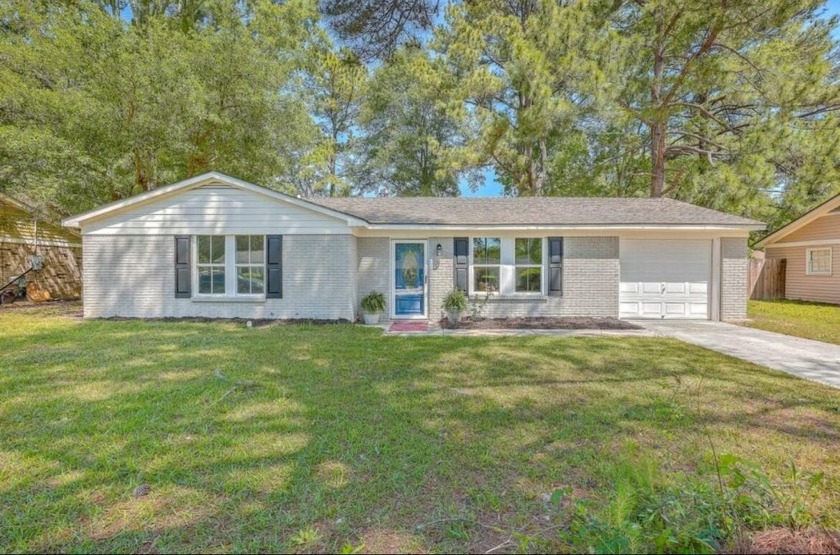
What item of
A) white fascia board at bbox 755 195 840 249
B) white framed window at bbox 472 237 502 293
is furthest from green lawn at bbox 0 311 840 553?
white fascia board at bbox 755 195 840 249

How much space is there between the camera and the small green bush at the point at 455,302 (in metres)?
9.50

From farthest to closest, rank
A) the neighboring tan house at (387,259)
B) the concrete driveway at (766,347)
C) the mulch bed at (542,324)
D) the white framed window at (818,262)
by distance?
the white framed window at (818,262), the neighboring tan house at (387,259), the mulch bed at (542,324), the concrete driveway at (766,347)

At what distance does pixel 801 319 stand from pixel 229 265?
1478 cm

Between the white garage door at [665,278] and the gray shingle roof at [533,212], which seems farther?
the white garage door at [665,278]

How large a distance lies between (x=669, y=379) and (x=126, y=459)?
5.93m

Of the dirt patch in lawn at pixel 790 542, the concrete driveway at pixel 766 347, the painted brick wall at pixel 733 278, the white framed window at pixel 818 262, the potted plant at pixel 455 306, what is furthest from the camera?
the white framed window at pixel 818 262

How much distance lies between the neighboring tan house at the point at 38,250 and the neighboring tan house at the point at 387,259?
7073 mm

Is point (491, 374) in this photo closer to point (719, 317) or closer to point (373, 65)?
point (373, 65)

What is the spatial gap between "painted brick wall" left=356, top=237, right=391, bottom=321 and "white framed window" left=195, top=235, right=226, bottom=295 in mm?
3417

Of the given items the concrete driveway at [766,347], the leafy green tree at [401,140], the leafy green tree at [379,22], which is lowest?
the concrete driveway at [766,347]

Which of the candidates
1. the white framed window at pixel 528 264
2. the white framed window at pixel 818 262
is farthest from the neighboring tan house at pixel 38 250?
the white framed window at pixel 818 262

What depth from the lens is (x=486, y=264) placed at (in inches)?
414

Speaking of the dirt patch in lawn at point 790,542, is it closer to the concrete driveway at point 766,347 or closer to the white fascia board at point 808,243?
the concrete driveway at point 766,347

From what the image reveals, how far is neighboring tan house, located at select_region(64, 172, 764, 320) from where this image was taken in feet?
32.2
